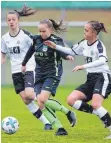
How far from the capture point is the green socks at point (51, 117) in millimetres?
10219

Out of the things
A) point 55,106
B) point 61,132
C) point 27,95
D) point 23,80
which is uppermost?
point 23,80

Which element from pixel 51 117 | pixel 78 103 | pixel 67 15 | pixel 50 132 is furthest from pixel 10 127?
pixel 67 15

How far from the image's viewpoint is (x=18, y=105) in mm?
15695

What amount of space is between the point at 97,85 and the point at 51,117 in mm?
1063

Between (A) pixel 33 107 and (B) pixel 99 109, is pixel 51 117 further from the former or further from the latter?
(B) pixel 99 109

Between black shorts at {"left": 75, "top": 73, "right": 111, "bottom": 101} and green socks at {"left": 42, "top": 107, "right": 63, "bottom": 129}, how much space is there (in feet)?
1.93

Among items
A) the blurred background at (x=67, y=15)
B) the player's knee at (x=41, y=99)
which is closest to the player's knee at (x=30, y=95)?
the player's knee at (x=41, y=99)

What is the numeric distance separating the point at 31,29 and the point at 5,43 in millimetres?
10956

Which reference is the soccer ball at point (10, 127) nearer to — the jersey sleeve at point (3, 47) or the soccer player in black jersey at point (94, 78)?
the soccer player in black jersey at point (94, 78)

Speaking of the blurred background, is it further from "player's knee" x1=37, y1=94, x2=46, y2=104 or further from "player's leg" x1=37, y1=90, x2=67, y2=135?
"player's knee" x1=37, y1=94, x2=46, y2=104

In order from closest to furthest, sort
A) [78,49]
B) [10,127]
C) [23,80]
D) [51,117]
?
[10,127]
[78,49]
[51,117]
[23,80]

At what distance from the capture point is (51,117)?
34.5 ft

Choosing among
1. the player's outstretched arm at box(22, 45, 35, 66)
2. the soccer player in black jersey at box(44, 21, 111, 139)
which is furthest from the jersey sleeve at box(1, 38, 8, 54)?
the soccer player in black jersey at box(44, 21, 111, 139)

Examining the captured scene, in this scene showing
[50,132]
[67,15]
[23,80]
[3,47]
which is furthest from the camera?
[67,15]
